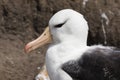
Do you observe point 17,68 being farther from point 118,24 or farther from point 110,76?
point 110,76

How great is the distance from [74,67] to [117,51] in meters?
0.47

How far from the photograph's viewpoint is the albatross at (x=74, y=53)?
18.6 feet

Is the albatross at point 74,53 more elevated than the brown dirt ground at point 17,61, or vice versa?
the albatross at point 74,53

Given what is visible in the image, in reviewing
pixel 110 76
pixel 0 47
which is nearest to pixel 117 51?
pixel 110 76

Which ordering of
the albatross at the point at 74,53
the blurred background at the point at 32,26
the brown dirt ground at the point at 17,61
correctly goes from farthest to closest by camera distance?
the blurred background at the point at 32,26 < the brown dirt ground at the point at 17,61 < the albatross at the point at 74,53

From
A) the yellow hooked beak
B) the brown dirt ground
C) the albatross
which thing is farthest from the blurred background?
the albatross

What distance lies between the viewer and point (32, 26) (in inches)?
338

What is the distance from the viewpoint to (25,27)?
8570 millimetres

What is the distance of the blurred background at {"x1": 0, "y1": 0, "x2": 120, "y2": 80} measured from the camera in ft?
25.7

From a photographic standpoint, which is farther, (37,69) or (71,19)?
(37,69)

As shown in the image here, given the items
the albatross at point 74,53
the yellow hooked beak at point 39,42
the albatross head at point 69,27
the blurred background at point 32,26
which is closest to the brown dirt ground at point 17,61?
the blurred background at point 32,26

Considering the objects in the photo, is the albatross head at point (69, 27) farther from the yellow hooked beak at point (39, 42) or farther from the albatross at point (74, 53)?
the yellow hooked beak at point (39, 42)

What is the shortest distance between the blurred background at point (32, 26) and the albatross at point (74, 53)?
163cm

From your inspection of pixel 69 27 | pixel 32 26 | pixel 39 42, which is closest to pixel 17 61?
pixel 32 26
